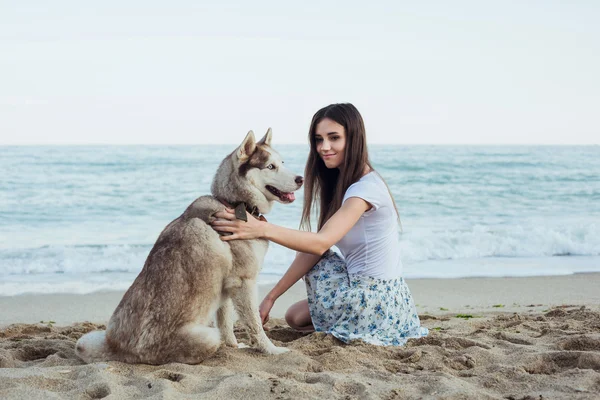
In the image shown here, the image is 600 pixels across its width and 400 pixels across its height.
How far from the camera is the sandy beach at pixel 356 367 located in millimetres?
3340

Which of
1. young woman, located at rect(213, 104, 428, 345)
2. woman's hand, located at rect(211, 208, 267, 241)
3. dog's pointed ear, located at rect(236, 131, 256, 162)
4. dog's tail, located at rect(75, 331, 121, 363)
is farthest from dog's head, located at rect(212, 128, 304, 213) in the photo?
dog's tail, located at rect(75, 331, 121, 363)

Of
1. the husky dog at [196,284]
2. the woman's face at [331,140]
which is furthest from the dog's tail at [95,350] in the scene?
the woman's face at [331,140]

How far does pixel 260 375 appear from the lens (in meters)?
3.64

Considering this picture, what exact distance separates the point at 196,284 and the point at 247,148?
95cm

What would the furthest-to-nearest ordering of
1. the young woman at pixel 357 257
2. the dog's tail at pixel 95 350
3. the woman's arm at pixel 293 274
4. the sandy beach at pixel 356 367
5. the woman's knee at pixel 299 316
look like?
the woman's knee at pixel 299 316, the woman's arm at pixel 293 274, the young woman at pixel 357 257, the dog's tail at pixel 95 350, the sandy beach at pixel 356 367

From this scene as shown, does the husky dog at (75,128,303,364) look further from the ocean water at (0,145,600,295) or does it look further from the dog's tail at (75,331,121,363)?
the ocean water at (0,145,600,295)

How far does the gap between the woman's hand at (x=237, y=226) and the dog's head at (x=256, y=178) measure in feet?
0.54

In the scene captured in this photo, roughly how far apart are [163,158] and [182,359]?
2311cm


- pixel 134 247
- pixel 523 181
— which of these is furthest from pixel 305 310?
pixel 523 181

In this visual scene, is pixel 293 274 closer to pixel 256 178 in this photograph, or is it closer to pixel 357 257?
pixel 357 257

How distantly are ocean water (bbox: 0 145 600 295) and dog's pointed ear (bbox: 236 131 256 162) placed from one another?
15.1ft

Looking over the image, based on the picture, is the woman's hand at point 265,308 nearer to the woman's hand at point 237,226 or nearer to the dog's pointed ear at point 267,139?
the woman's hand at point 237,226

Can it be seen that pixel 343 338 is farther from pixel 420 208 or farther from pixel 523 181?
pixel 523 181

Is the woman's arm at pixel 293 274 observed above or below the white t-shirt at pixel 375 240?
below
